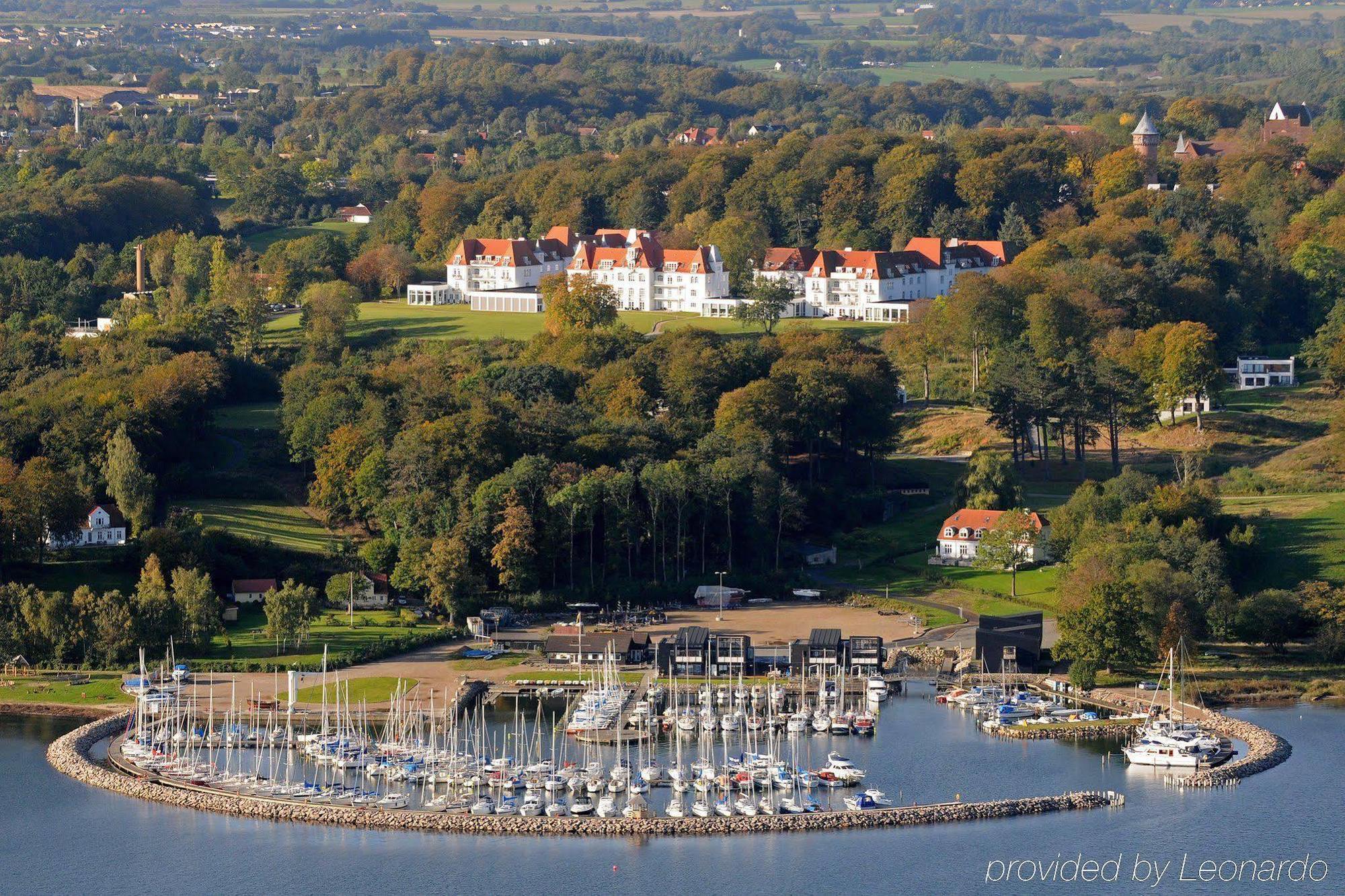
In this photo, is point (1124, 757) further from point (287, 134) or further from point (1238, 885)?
point (287, 134)

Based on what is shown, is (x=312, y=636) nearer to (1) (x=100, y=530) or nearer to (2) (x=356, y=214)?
(1) (x=100, y=530)

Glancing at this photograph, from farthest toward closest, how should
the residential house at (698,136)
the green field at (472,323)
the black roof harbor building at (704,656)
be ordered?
the residential house at (698,136) → the green field at (472,323) → the black roof harbor building at (704,656)

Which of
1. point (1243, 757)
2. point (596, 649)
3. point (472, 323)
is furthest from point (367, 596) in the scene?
point (472, 323)

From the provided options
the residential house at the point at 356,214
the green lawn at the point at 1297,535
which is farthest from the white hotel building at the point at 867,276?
the residential house at the point at 356,214

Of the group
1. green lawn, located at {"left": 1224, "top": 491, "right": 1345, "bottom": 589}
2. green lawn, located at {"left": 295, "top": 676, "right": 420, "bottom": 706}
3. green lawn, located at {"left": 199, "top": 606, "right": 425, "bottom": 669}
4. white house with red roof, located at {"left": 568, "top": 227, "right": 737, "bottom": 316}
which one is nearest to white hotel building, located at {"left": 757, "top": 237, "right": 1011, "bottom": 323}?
white house with red roof, located at {"left": 568, "top": 227, "right": 737, "bottom": 316}

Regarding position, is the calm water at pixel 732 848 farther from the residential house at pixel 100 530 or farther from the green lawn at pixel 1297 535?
the residential house at pixel 100 530

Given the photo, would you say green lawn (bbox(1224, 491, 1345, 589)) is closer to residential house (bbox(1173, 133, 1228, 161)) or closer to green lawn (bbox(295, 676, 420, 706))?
green lawn (bbox(295, 676, 420, 706))
